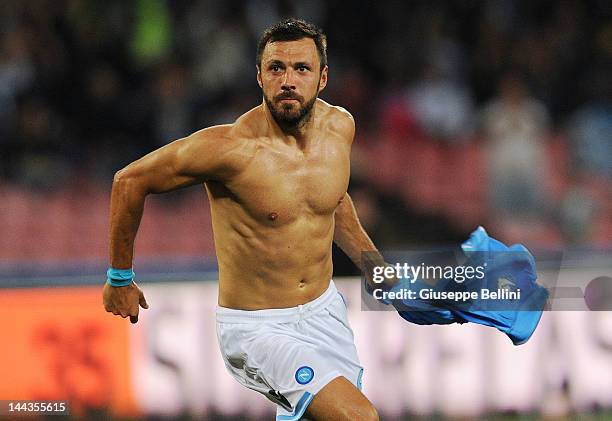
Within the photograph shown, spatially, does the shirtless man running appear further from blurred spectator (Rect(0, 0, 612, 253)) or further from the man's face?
blurred spectator (Rect(0, 0, 612, 253))

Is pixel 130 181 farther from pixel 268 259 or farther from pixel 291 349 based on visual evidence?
pixel 291 349

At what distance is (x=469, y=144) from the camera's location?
10375mm

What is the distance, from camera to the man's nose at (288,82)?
4.62 meters

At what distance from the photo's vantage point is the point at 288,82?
15.2 feet

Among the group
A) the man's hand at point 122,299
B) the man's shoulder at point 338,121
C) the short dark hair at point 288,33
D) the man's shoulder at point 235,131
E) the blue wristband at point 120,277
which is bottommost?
the man's hand at point 122,299

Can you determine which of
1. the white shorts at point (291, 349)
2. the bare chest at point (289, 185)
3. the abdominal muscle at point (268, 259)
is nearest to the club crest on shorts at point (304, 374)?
the white shorts at point (291, 349)

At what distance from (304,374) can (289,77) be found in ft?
4.12

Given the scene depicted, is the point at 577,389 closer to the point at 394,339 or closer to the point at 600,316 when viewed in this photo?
the point at 600,316

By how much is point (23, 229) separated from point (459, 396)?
4.34 meters

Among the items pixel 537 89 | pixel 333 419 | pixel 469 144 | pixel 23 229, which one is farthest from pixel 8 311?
pixel 537 89

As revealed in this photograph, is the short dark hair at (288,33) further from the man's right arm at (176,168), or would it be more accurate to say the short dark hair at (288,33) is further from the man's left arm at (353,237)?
the man's left arm at (353,237)

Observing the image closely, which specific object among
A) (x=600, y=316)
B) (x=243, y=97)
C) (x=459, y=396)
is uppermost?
(x=243, y=97)

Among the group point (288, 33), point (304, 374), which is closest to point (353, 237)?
point (304, 374)

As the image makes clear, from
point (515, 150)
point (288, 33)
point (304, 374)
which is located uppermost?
point (288, 33)
